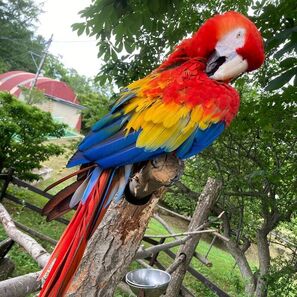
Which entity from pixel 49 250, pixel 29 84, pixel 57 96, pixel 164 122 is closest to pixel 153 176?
pixel 164 122

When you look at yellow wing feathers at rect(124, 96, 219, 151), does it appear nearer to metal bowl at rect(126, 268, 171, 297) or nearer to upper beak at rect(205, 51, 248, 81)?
upper beak at rect(205, 51, 248, 81)

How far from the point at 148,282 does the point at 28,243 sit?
0.67m

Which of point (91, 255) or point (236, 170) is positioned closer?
point (91, 255)

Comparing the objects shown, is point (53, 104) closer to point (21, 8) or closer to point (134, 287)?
point (21, 8)

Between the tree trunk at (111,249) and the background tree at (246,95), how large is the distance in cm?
70

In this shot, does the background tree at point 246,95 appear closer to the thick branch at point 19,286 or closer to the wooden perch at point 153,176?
the wooden perch at point 153,176

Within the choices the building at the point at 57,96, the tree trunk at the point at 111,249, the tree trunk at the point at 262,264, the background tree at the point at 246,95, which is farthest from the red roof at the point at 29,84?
the tree trunk at the point at 111,249

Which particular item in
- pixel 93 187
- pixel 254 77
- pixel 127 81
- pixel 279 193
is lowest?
pixel 93 187

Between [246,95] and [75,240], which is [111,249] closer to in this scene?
[75,240]

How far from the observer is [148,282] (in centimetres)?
170

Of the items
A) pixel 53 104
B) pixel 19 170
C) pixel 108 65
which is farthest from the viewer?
pixel 53 104

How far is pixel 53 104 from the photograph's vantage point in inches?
651

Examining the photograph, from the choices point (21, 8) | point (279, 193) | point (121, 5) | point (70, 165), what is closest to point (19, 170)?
point (279, 193)

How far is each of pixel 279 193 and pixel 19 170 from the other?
3052 mm
